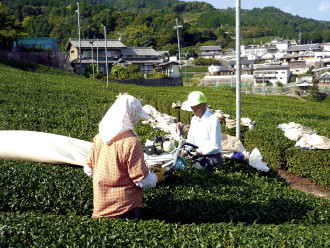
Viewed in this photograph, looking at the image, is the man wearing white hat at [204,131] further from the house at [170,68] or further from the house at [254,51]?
the house at [254,51]

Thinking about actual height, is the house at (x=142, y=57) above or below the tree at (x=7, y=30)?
below

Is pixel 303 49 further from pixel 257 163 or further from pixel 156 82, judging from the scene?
pixel 257 163

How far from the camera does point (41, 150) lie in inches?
214

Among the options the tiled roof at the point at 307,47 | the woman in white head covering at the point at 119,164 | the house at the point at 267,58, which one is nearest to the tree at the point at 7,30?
the woman in white head covering at the point at 119,164

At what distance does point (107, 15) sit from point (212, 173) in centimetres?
9178

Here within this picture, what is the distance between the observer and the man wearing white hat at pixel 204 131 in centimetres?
497

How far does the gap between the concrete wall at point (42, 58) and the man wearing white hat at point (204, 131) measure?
3642 cm

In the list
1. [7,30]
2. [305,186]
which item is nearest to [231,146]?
[305,186]

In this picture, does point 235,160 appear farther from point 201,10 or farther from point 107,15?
point 201,10

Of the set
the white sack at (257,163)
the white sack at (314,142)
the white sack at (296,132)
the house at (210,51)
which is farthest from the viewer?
the house at (210,51)

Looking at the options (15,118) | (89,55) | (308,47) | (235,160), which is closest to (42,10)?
(89,55)

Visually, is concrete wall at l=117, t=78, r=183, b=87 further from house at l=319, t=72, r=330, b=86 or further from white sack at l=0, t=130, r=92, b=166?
house at l=319, t=72, r=330, b=86

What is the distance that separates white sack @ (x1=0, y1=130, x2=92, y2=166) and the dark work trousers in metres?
1.86

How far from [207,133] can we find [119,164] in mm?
2113
